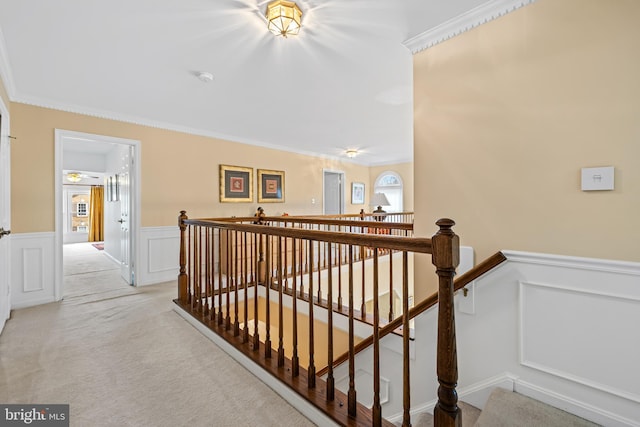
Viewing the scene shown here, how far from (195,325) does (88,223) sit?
932 cm

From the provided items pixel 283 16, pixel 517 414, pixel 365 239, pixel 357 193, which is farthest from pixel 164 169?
pixel 357 193

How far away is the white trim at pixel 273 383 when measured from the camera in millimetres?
1346

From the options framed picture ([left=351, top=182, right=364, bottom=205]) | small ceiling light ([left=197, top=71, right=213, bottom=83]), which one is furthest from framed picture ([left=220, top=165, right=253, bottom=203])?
framed picture ([left=351, top=182, right=364, bottom=205])

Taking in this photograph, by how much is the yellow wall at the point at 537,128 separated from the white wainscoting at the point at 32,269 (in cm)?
403

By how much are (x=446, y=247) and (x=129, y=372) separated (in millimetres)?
2069

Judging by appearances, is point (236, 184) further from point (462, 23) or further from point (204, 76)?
point (462, 23)

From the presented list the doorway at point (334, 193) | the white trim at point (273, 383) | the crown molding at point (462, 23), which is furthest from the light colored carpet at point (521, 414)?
the doorway at point (334, 193)

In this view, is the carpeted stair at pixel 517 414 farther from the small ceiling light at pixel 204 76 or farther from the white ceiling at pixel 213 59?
the small ceiling light at pixel 204 76

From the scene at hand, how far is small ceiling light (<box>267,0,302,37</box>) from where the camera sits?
1681 mm

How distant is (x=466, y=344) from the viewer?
5.93 feet

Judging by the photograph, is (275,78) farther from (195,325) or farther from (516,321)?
(516,321)

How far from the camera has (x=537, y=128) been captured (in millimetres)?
1610

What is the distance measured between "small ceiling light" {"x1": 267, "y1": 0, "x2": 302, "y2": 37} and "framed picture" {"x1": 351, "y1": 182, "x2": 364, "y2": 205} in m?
5.56

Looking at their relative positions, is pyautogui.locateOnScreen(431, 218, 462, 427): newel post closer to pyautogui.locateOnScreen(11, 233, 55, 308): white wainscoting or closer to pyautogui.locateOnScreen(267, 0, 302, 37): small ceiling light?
pyautogui.locateOnScreen(267, 0, 302, 37): small ceiling light
